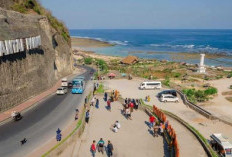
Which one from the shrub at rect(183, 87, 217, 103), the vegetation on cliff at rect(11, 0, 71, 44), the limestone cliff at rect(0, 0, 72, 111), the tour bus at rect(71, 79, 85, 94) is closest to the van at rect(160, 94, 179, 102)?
the shrub at rect(183, 87, 217, 103)

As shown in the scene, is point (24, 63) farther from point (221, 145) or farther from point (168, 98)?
point (221, 145)

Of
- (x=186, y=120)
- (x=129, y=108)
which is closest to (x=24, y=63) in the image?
(x=129, y=108)

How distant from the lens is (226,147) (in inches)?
643

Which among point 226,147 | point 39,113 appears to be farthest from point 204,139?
point 39,113

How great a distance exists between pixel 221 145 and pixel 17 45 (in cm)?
2137

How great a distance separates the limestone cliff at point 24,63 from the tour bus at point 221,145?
761 inches

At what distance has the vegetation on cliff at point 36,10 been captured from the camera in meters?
38.6

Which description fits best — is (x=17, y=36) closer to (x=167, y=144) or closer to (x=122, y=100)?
(x=122, y=100)

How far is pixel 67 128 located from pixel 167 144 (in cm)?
841

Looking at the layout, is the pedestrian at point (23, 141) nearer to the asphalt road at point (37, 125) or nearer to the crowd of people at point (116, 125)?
the asphalt road at point (37, 125)

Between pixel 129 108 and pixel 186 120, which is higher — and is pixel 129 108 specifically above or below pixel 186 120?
above

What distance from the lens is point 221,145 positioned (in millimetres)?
16719

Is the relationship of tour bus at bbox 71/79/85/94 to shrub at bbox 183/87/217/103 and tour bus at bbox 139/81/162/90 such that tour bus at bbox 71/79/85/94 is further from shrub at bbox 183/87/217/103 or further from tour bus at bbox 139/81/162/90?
shrub at bbox 183/87/217/103

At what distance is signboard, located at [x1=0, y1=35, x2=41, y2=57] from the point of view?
22.6 meters
